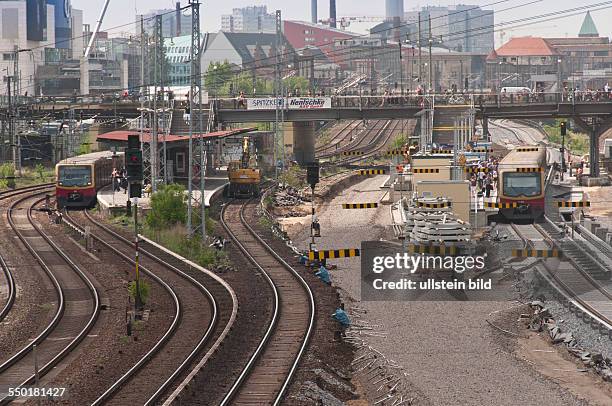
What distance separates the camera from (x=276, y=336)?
2541cm

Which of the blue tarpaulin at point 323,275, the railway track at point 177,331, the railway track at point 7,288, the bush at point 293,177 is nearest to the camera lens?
the railway track at point 177,331

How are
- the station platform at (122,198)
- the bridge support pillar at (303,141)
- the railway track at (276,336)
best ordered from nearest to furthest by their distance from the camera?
the railway track at (276,336) → the station platform at (122,198) → the bridge support pillar at (303,141)

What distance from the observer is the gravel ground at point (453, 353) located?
73.3 ft

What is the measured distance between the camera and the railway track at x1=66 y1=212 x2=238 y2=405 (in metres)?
20.3

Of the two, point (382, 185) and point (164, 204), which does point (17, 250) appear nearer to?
point (164, 204)

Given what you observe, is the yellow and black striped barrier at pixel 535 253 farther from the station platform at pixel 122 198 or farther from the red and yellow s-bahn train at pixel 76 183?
the red and yellow s-bahn train at pixel 76 183

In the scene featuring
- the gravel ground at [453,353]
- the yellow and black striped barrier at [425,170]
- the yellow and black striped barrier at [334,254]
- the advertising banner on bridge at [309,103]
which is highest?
the advertising banner on bridge at [309,103]

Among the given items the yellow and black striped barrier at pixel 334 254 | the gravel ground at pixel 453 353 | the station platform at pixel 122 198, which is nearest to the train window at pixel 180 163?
the station platform at pixel 122 198

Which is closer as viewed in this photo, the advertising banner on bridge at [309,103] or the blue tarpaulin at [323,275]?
the blue tarpaulin at [323,275]

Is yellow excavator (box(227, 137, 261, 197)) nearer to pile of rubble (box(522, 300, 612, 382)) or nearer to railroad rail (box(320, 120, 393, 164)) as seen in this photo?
railroad rail (box(320, 120, 393, 164))

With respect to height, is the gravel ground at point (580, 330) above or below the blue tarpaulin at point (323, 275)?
below

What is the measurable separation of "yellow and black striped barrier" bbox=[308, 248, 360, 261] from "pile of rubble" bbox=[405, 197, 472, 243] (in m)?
2.16

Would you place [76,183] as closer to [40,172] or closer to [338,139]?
[40,172]

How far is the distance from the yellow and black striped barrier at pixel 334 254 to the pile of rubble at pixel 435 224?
7.08 feet
